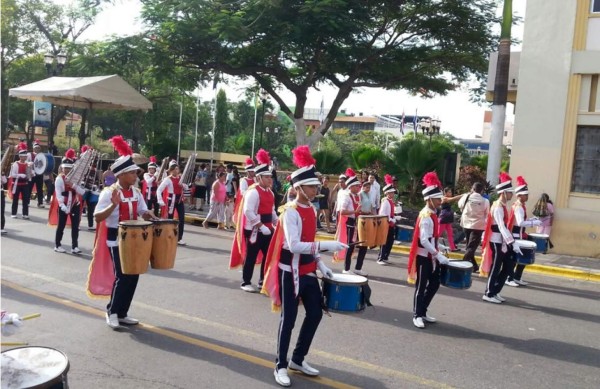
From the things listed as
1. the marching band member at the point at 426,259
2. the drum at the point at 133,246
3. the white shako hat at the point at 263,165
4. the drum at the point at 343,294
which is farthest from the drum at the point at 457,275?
the drum at the point at 133,246

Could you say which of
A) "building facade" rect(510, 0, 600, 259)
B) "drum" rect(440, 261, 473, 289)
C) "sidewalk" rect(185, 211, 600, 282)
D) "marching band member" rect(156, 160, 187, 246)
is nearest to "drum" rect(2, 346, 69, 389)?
"drum" rect(440, 261, 473, 289)

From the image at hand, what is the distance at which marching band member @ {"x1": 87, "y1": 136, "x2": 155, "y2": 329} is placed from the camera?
6.11 meters

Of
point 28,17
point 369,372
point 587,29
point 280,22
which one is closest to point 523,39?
point 587,29

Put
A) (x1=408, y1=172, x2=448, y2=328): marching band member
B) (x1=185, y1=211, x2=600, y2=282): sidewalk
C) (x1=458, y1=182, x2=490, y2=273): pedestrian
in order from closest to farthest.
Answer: (x1=408, y1=172, x2=448, y2=328): marching band member < (x1=458, y1=182, x2=490, y2=273): pedestrian < (x1=185, y1=211, x2=600, y2=282): sidewalk

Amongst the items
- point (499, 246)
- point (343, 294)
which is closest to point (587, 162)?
point (499, 246)

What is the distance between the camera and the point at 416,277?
23.8 ft

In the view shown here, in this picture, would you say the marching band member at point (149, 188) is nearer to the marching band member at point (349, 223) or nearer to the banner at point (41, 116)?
the marching band member at point (349, 223)

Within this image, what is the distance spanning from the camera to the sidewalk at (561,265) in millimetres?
11953

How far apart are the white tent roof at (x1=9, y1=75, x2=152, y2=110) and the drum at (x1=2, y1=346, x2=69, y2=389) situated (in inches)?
605

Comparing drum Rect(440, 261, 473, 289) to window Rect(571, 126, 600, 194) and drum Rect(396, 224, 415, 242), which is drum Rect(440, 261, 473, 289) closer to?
drum Rect(396, 224, 415, 242)

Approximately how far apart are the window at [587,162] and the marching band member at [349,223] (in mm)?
7794

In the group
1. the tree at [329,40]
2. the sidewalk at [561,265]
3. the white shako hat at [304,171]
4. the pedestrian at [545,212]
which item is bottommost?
the sidewalk at [561,265]

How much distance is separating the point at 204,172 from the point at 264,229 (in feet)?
42.3

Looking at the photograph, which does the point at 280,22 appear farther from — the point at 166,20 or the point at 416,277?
the point at 416,277
